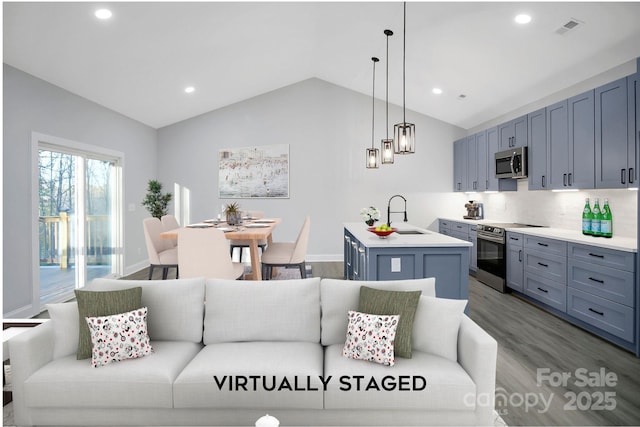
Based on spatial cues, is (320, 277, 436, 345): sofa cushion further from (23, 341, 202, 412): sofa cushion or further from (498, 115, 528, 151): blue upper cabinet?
(498, 115, 528, 151): blue upper cabinet

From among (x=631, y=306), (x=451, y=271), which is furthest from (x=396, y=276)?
(x=631, y=306)

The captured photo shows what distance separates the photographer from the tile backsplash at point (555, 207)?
3543 mm

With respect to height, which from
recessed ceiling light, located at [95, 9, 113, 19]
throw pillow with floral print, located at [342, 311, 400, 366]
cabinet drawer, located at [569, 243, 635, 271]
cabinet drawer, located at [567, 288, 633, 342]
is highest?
recessed ceiling light, located at [95, 9, 113, 19]

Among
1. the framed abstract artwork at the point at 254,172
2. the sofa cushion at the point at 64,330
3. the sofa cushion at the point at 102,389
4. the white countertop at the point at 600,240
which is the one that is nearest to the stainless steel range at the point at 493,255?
the white countertop at the point at 600,240

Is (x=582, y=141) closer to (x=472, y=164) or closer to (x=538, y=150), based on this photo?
(x=538, y=150)

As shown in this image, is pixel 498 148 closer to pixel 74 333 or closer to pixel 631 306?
pixel 631 306

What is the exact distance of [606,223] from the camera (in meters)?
3.58

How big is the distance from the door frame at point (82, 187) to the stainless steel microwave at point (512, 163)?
5.69 m

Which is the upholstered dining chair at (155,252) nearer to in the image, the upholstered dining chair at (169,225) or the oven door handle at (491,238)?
the upholstered dining chair at (169,225)

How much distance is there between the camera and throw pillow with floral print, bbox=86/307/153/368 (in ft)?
6.22

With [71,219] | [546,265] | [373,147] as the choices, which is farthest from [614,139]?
[71,219]

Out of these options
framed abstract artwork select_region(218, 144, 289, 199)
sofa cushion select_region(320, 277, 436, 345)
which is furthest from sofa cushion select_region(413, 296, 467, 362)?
framed abstract artwork select_region(218, 144, 289, 199)

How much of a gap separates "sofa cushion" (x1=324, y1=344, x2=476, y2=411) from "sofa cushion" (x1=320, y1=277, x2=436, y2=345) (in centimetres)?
37

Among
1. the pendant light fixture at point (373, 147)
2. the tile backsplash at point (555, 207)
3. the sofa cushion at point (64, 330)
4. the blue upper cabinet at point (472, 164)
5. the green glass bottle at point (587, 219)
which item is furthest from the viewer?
the blue upper cabinet at point (472, 164)
